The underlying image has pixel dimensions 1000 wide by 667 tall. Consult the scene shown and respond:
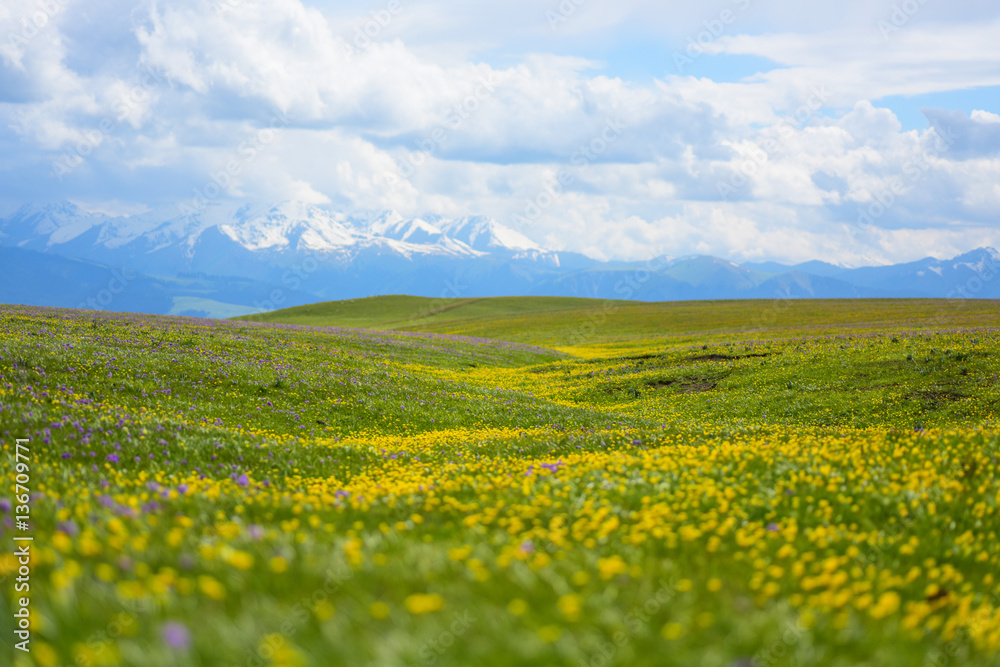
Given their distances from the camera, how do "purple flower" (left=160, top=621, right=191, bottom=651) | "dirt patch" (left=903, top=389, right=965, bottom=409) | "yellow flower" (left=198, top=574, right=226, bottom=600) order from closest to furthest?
"purple flower" (left=160, top=621, right=191, bottom=651)
"yellow flower" (left=198, top=574, right=226, bottom=600)
"dirt patch" (left=903, top=389, right=965, bottom=409)

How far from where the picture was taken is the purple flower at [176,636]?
328cm

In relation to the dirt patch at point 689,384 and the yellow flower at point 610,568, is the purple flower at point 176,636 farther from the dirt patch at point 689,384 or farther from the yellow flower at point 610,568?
the dirt patch at point 689,384

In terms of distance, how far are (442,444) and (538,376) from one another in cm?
2764

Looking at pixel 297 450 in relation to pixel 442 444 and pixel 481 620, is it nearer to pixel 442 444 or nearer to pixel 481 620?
pixel 442 444

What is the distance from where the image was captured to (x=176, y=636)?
10.8 feet

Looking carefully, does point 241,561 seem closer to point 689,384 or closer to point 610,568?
point 610,568

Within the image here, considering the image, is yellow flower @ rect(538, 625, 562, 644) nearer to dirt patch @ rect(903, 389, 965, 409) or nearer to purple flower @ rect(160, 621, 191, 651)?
purple flower @ rect(160, 621, 191, 651)

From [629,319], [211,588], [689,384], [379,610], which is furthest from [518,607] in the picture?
[629,319]

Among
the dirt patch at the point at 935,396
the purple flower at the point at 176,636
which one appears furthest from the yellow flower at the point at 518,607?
the dirt patch at the point at 935,396

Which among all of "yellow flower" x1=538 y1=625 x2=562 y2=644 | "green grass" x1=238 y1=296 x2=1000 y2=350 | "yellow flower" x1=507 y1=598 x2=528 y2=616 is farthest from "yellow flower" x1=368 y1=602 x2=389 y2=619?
"green grass" x1=238 y1=296 x2=1000 y2=350

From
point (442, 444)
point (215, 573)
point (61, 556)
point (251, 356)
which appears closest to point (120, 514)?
point (61, 556)

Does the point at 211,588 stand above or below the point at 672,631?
above

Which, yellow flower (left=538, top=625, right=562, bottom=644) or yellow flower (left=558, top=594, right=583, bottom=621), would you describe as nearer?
yellow flower (left=538, top=625, right=562, bottom=644)

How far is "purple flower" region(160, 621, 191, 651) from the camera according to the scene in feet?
10.8
